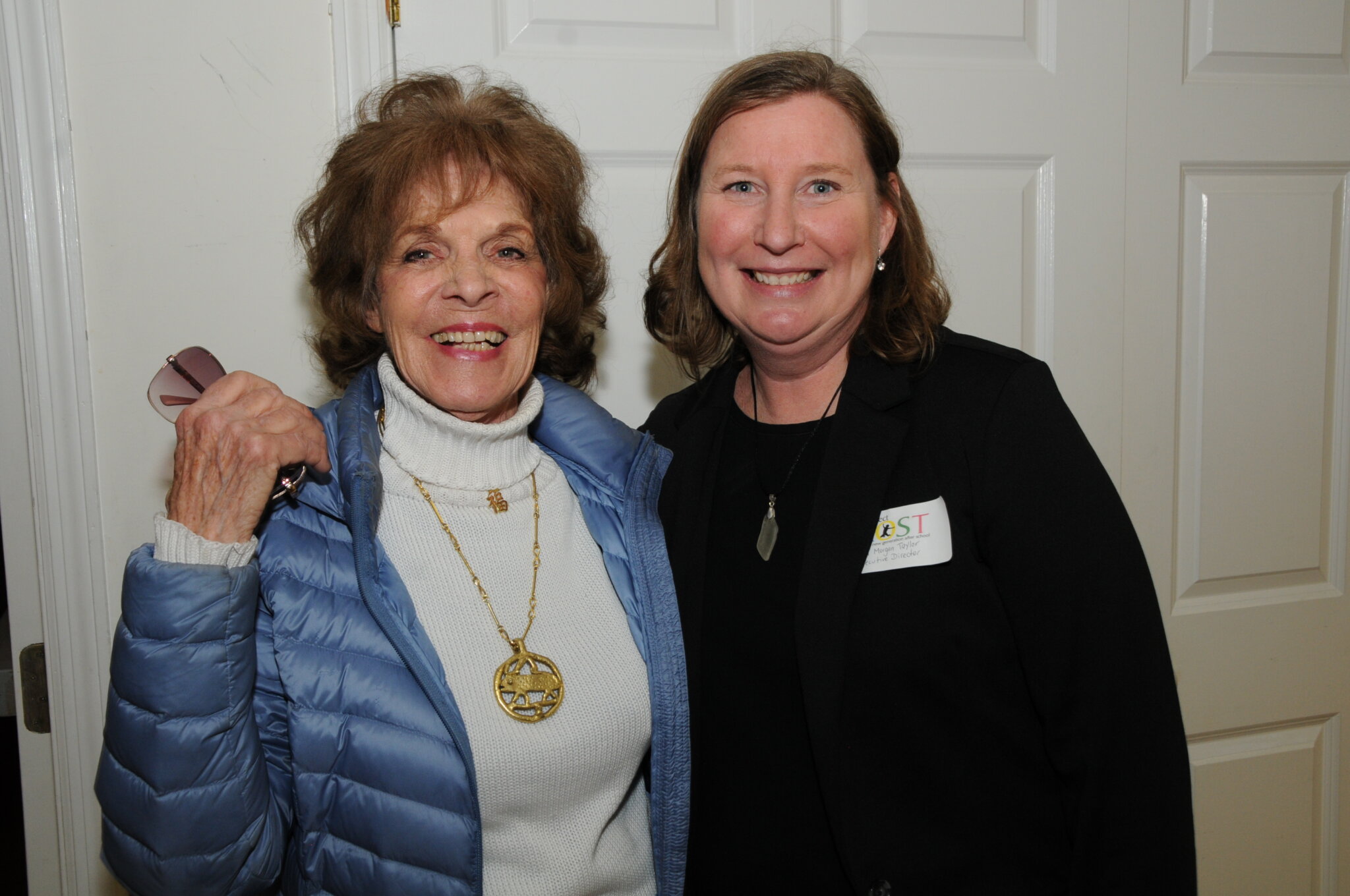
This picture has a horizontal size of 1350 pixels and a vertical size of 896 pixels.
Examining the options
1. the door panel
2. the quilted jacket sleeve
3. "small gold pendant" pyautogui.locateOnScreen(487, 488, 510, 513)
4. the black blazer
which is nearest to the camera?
the quilted jacket sleeve

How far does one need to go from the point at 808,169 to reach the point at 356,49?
0.82m

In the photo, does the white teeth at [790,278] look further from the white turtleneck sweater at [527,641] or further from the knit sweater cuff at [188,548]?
the knit sweater cuff at [188,548]

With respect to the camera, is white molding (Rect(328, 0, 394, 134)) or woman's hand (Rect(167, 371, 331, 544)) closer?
woman's hand (Rect(167, 371, 331, 544))

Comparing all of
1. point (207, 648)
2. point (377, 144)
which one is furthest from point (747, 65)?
point (207, 648)

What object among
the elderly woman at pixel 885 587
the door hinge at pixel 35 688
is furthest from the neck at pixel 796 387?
the door hinge at pixel 35 688

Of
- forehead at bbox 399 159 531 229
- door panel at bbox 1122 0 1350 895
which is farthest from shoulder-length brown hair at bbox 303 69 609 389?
door panel at bbox 1122 0 1350 895

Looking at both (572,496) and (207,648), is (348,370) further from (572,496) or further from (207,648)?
(207,648)

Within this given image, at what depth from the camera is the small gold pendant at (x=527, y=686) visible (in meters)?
1.22

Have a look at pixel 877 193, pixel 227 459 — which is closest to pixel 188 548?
pixel 227 459

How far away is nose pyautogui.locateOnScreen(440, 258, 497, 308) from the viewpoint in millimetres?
1293

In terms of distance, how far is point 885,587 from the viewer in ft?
4.07

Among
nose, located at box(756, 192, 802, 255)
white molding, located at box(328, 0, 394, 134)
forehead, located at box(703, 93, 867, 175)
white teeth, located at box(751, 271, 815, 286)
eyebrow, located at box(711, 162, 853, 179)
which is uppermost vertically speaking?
white molding, located at box(328, 0, 394, 134)

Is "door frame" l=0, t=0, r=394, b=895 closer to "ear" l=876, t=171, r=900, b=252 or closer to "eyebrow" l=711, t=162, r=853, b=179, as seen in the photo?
"eyebrow" l=711, t=162, r=853, b=179

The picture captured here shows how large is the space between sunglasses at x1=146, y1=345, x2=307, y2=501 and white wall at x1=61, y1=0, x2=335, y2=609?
1.36ft
